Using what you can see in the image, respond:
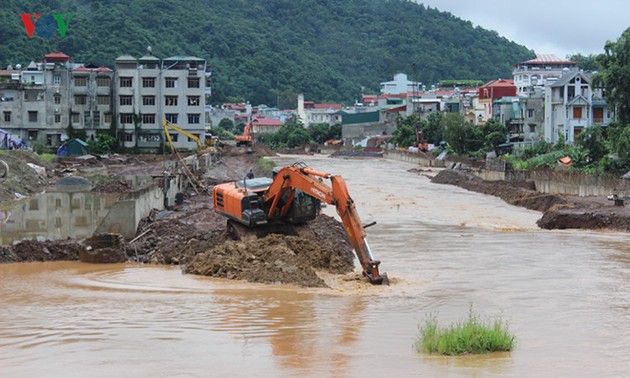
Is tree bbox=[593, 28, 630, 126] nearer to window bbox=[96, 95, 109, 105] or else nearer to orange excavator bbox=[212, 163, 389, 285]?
orange excavator bbox=[212, 163, 389, 285]

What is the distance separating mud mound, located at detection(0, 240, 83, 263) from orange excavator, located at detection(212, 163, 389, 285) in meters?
4.12

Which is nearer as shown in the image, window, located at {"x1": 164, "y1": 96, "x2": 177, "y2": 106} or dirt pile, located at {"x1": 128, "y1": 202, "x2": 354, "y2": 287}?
dirt pile, located at {"x1": 128, "y1": 202, "x2": 354, "y2": 287}

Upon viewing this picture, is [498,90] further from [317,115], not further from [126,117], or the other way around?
[317,115]

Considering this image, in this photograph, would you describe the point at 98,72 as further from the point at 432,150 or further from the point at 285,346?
the point at 285,346

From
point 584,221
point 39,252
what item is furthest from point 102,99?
point 39,252

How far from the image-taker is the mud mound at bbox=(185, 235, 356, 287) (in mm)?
20906

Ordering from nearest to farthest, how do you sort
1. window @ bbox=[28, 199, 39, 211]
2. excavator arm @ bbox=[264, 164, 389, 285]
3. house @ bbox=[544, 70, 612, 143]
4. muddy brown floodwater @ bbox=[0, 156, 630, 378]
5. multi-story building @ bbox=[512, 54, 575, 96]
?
muddy brown floodwater @ bbox=[0, 156, 630, 378] < excavator arm @ bbox=[264, 164, 389, 285] < window @ bbox=[28, 199, 39, 211] < house @ bbox=[544, 70, 612, 143] < multi-story building @ bbox=[512, 54, 575, 96]

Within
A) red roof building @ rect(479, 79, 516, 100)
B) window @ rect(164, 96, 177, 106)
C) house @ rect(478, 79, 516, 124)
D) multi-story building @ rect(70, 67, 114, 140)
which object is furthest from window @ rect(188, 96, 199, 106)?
red roof building @ rect(479, 79, 516, 100)

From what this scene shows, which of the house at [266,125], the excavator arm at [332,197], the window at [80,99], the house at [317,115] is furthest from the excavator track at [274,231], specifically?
the house at [317,115]

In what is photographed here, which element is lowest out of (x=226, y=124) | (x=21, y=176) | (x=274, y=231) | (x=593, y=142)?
(x=274, y=231)

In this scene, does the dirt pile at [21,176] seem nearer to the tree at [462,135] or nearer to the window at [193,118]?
the window at [193,118]

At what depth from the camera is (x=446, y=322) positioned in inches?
663

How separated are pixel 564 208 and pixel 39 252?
23.4m

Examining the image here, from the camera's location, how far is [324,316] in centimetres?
1731
